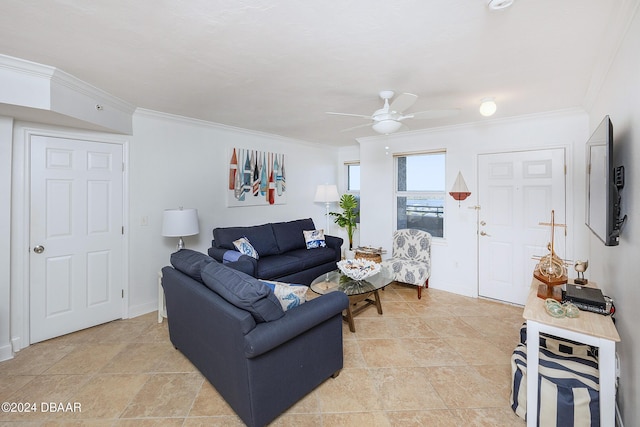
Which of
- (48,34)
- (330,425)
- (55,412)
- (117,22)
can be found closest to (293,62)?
(117,22)

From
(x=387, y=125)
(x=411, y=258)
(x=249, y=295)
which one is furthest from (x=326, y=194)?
(x=249, y=295)

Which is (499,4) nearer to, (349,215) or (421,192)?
(421,192)

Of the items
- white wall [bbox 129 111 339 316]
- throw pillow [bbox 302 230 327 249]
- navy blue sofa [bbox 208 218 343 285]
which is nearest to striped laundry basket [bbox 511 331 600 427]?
navy blue sofa [bbox 208 218 343 285]

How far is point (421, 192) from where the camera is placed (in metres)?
4.49

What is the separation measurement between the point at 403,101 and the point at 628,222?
1559mm

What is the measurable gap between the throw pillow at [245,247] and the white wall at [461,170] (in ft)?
7.06

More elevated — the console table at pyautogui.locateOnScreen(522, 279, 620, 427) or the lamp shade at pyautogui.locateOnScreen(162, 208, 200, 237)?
the lamp shade at pyautogui.locateOnScreen(162, 208, 200, 237)

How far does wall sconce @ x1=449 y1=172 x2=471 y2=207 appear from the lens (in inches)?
157

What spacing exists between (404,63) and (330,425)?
253cm

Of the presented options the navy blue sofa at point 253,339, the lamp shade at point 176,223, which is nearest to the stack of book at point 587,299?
the navy blue sofa at point 253,339

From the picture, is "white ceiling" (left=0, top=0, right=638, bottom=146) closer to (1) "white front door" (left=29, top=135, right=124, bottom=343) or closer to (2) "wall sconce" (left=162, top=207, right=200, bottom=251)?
(1) "white front door" (left=29, top=135, right=124, bottom=343)

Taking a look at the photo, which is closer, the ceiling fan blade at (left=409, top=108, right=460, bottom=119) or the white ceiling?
the white ceiling

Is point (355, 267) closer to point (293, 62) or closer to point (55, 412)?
point (293, 62)

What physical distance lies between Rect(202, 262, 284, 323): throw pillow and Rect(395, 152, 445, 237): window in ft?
11.0
